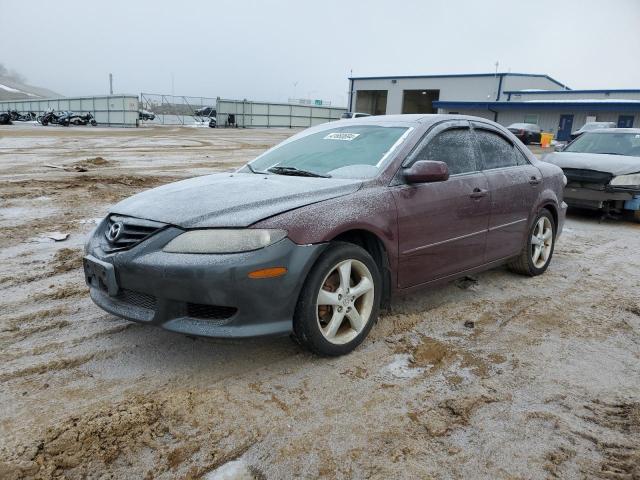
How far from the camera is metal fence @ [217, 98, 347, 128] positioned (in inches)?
1805

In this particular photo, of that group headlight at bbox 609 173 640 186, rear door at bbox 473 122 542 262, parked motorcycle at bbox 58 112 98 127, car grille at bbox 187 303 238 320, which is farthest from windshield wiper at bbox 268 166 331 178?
parked motorcycle at bbox 58 112 98 127

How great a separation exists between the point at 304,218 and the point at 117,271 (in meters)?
1.15

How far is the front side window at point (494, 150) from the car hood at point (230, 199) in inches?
64.0

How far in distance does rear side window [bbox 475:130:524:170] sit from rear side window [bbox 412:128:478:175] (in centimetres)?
17

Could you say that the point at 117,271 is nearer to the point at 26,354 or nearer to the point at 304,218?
the point at 26,354

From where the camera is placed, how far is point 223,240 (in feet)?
9.82

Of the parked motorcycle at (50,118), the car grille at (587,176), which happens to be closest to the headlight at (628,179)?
the car grille at (587,176)

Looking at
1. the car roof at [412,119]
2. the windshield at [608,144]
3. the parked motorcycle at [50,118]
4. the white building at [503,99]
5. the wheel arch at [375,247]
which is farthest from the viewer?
the white building at [503,99]

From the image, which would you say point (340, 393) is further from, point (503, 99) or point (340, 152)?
point (503, 99)

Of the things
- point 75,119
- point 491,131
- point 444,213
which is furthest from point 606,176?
point 75,119

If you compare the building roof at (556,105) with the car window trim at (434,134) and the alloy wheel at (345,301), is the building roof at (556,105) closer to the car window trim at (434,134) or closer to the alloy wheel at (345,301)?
the car window trim at (434,134)

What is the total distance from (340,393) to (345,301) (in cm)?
60

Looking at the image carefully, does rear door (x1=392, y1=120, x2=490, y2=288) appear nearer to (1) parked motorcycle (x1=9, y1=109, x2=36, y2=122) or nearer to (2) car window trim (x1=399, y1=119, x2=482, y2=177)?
(2) car window trim (x1=399, y1=119, x2=482, y2=177)

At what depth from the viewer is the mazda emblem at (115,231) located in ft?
10.6
